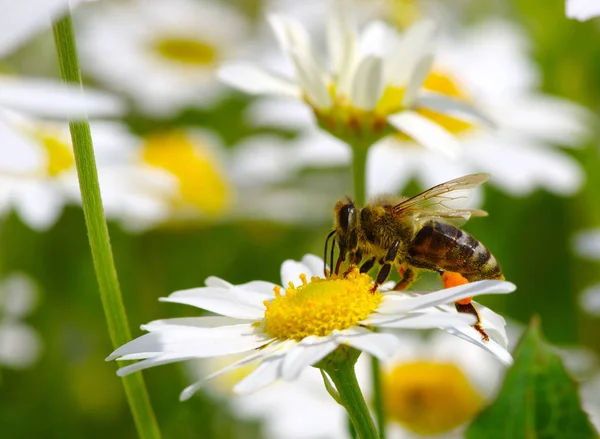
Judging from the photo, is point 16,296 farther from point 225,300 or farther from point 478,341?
point 478,341

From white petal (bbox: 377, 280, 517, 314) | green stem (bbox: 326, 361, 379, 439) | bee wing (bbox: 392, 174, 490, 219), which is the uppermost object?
bee wing (bbox: 392, 174, 490, 219)

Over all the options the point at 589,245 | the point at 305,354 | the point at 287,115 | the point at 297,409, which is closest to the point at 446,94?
the point at 287,115

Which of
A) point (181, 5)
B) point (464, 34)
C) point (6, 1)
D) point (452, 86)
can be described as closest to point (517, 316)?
point (452, 86)

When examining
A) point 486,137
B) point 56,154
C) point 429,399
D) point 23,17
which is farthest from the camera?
point 486,137

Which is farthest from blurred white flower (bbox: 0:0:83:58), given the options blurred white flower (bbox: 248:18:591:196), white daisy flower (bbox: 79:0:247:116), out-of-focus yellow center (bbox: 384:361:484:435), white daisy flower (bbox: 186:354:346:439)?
white daisy flower (bbox: 79:0:247:116)

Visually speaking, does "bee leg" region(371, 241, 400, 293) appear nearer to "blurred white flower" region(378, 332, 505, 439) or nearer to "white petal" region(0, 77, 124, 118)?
"white petal" region(0, 77, 124, 118)

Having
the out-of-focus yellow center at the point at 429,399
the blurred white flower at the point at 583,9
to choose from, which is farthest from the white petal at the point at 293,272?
the out-of-focus yellow center at the point at 429,399
